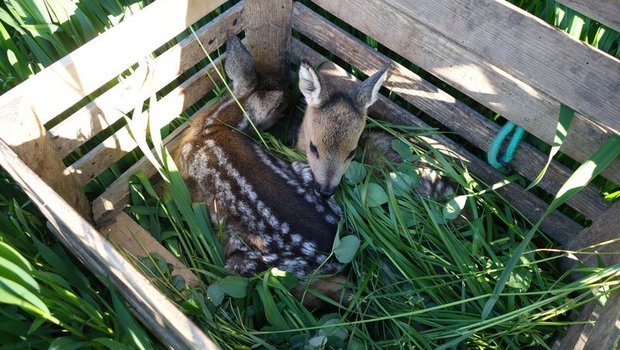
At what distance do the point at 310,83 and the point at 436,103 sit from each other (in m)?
0.73

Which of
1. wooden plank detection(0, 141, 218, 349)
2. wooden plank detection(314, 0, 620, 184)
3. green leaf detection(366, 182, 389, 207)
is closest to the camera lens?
wooden plank detection(0, 141, 218, 349)

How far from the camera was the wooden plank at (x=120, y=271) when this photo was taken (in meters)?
1.91

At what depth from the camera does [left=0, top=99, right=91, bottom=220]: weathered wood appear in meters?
2.34

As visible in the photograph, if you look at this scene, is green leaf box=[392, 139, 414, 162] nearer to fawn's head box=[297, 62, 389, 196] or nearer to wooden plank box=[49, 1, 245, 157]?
fawn's head box=[297, 62, 389, 196]

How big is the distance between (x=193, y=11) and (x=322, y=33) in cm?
82

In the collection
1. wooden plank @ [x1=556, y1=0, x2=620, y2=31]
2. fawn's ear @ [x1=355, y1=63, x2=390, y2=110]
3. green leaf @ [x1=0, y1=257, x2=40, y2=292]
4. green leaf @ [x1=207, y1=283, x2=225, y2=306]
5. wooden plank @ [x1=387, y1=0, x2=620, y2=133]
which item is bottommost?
green leaf @ [x1=207, y1=283, x2=225, y2=306]

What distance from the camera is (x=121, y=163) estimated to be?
339cm

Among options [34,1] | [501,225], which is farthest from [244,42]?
[501,225]

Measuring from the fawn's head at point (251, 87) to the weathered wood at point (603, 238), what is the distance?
1945 millimetres

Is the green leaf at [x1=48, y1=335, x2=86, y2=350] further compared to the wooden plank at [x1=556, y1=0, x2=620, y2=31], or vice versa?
the green leaf at [x1=48, y1=335, x2=86, y2=350]

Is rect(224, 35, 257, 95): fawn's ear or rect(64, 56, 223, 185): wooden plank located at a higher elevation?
rect(224, 35, 257, 95): fawn's ear

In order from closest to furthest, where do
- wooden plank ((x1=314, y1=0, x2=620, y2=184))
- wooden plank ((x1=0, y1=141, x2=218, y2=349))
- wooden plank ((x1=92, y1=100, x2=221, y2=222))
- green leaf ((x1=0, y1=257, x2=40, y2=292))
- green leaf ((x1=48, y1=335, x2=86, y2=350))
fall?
wooden plank ((x1=0, y1=141, x2=218, y2=349)) → green leaf ((x1=0, y1=257, x2=40, y2=292)) → green leaf ((x1=48, y1=335, x2=86, y2=350)) → wooden plank ((x1=314, y1=0, x2=620, y2=184)) → wooden plank ((x1=92, y1=100, x2=221, y2=222))

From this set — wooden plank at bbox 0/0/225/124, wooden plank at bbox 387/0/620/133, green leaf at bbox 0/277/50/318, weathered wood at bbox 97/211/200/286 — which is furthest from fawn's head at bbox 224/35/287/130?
green leaf at bbox 0/277/50/318

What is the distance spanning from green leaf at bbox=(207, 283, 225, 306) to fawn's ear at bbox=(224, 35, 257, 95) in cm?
137
